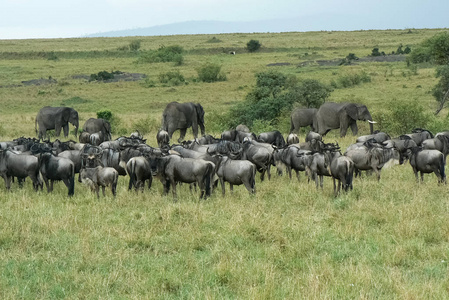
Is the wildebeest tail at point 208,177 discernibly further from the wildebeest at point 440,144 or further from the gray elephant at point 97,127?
the gray elephant at point 97,127

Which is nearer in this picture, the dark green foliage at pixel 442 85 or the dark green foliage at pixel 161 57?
the dark green foliage at pixel 442 85

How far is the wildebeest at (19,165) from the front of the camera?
584 inches

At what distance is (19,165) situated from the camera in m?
15.0

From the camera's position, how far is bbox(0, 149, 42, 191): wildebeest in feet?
48.7

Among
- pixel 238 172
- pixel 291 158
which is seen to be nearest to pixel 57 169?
pixel 238 172

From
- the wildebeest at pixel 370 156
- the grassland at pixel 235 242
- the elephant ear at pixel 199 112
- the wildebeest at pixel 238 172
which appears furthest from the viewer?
the elephant ear at pixel 199 112

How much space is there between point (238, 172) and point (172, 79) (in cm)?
4581

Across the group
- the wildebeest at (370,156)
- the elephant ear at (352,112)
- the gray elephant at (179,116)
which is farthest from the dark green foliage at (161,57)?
the wildebeest at (370,156)

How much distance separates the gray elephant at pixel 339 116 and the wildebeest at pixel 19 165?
14993 millimetres

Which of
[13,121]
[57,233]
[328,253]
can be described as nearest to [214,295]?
[328,253]

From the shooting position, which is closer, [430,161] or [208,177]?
[208,177]

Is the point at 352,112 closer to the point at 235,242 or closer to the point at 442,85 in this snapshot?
the point at 442,85

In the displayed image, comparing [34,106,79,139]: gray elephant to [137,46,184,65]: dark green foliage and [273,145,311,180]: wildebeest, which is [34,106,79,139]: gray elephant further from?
[137,46,184,65]: dark green foliage

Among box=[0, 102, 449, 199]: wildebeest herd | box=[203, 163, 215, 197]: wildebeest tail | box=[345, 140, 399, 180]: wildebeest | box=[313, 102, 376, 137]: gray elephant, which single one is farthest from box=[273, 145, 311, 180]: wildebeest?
box=[313, 102, 376, 137]: gray elephant
